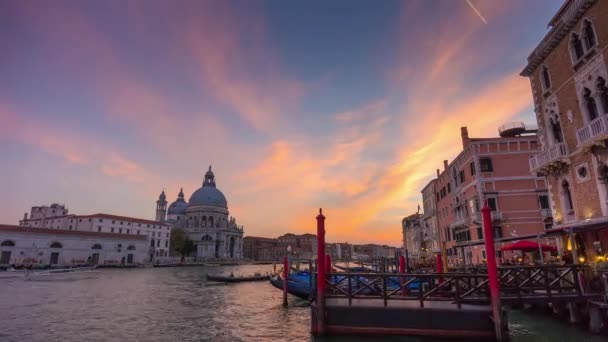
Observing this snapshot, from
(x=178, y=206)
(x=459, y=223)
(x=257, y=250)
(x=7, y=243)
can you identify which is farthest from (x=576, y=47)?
(x=257, y=250)

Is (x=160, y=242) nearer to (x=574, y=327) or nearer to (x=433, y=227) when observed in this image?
(x=433, y=227)

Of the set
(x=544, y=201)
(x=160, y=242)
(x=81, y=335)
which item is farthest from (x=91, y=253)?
(x=544, y=201)

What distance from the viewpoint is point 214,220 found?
130 m

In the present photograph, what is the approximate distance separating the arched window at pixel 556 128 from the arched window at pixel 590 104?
2082 mm

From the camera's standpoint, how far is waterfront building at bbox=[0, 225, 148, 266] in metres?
60.7

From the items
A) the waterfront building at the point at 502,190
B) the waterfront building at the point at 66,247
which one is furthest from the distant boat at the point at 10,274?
the waterfront building at the point at 502,190

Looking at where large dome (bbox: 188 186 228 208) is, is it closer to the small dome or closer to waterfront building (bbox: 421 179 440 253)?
the small dome

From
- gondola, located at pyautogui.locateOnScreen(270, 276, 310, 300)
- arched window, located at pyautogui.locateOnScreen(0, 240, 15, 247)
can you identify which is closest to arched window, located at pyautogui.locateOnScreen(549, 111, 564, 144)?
gondola, located at pyautogui.locateOnScreen(270, 276, 310, 300)

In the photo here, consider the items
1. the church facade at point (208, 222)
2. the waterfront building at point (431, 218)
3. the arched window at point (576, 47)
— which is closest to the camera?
the arched window at point (576, 47)

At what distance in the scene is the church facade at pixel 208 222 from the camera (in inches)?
4860

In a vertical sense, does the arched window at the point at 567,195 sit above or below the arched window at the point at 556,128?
below

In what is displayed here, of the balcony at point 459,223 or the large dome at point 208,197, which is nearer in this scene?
the balcony at point 459,223

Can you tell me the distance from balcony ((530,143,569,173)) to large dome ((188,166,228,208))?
123m

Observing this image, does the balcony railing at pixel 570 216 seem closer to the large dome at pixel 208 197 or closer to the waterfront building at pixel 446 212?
the waterfront building at pixel 446 212
